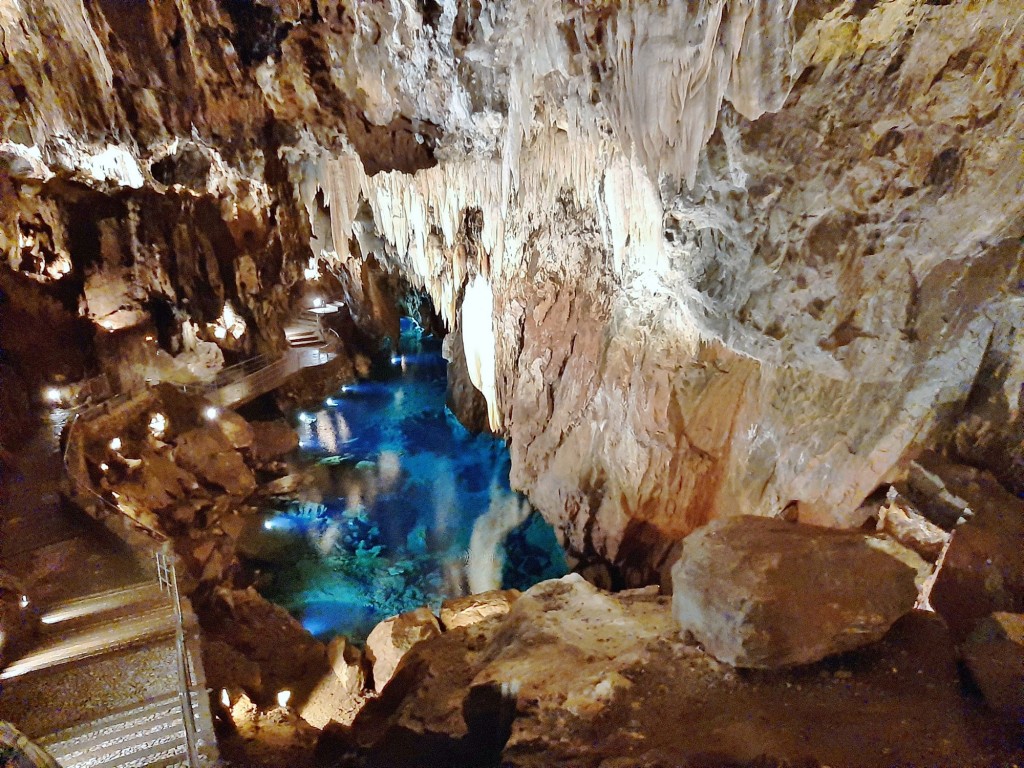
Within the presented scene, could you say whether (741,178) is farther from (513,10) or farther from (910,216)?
(513,10)

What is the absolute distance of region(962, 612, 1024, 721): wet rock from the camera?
7.69ft

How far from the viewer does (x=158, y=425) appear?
35.1 ft

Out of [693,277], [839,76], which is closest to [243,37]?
[693,277]

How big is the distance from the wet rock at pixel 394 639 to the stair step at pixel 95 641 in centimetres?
219

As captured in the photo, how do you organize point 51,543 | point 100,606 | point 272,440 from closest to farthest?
point 100,606
point 51,543
point 272,440

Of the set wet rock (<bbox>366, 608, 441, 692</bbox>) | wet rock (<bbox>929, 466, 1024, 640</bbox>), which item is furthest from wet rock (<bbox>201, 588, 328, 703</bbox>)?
wet rock (<bbox>929, 466, 1024, 640</bbox>)

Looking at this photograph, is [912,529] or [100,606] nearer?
[912,529]

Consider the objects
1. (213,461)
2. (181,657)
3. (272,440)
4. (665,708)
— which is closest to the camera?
(665,708)

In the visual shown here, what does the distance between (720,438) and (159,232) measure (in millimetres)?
13413

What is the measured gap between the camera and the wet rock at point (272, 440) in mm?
12338

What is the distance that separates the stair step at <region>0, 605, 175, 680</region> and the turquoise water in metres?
2.65

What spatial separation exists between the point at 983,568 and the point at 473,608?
5009 mm

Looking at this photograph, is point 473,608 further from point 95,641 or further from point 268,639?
point 95,641

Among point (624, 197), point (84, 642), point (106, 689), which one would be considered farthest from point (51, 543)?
point (624, 197)
